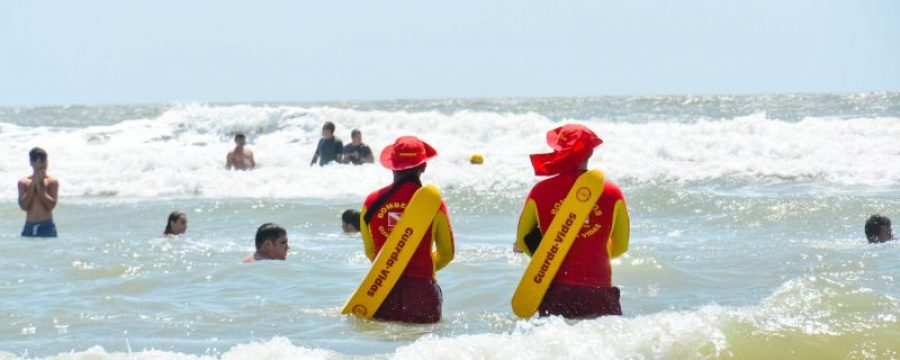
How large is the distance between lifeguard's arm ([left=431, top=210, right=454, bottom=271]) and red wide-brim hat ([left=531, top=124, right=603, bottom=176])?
69 cm

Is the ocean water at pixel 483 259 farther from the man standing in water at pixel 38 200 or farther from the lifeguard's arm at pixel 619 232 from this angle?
the lifeguard's arm at pixel 619 232

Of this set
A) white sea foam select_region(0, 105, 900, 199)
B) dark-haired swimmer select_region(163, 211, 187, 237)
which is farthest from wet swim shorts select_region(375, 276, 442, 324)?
white sea foam select_region(0, 105, 900, 199)

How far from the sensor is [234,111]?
3412cm

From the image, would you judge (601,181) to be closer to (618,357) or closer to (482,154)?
(618,357)

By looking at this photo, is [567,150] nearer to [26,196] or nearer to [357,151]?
[26,196]

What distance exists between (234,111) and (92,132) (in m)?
3.67

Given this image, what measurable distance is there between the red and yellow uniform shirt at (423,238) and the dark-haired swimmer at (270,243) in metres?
2.99

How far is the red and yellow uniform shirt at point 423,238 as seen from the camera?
267 inches

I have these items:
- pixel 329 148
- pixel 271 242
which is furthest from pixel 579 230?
pixel 329 148

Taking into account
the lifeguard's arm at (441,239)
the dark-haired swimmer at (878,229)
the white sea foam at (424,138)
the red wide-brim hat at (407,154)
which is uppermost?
the red wide-brim hat at (407,154)

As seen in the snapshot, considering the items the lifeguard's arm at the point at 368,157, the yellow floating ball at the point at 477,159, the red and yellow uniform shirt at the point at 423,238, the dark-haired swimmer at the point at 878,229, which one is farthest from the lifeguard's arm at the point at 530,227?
the yellow floating ball at the point at 477,159

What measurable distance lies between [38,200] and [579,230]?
26.1 feet

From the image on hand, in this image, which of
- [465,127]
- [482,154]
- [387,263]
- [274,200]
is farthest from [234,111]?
[387,263]

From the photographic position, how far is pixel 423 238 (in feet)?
Answer: 22.2
